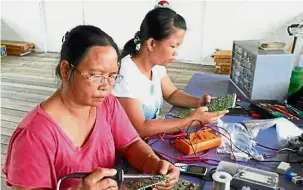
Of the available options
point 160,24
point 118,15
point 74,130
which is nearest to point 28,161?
point 74,130

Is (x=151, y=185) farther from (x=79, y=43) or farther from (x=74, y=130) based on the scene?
(x=79, y=43)

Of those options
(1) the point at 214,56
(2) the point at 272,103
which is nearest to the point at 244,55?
(2) the point at 272,103

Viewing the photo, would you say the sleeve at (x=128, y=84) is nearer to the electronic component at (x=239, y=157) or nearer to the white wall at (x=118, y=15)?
the electronic component at (x=239, y=157)

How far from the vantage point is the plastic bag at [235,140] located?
1.32 meters

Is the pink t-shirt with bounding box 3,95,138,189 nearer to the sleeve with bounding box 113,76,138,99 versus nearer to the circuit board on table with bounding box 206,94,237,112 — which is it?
the sleeve with bounding box 113,76,138,99

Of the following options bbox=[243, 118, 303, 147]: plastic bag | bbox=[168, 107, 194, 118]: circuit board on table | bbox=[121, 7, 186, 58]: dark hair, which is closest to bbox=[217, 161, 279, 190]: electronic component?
bbox=[243, 118, 303, 147]: plastic bag

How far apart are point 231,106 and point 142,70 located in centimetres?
48

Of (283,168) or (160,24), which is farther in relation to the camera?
(160,24)

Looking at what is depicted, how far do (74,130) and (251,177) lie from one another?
613 mm

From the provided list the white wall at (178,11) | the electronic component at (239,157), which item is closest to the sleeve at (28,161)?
the electronic component at (239,157)

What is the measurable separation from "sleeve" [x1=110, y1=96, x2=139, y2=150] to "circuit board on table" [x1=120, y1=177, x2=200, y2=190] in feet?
0.86

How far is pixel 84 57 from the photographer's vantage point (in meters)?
1.04

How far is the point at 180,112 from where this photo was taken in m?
1.76

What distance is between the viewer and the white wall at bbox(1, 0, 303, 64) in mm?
4328
